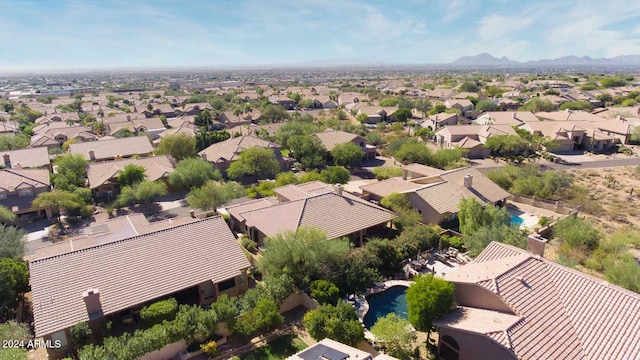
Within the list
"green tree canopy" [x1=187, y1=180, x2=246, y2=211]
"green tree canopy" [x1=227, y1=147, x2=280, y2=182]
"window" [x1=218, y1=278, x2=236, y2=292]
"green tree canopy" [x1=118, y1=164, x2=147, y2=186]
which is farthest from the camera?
"green tree canopy" [x1=227, y1=147, x2=280, y2=182]

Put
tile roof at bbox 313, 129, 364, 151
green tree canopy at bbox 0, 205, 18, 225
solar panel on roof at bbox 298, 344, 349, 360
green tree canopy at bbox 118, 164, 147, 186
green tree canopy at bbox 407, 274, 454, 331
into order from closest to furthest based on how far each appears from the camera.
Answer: solar panel on roof at bbox 298, 344, 349, 360 < green tree canopy at bbox 407, 274, 454, 331 < green tree canopy at bbox 0, 205, 18, 225 < green tree canopy at bbox 118, 164, 147, 186 < tile roof at bbox 313, 129, 364, 151

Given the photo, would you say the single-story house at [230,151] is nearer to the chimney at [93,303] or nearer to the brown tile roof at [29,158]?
the brown tile roof at [29,158]

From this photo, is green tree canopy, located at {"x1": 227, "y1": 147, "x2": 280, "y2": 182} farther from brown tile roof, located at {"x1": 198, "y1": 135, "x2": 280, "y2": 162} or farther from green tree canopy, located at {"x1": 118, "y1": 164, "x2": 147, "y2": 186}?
green tree canopy, located at {"x1": 118, "y1": 164, "x2": 147, "y2": 186}

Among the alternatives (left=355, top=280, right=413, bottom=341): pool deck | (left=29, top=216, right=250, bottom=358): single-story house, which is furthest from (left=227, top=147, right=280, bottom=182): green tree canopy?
(left=355, top=280, right=413, bottom=341): pool deck

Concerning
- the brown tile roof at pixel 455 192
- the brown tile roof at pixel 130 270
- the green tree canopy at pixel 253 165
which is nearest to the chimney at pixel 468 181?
the brown tile roof at pixel 455 192

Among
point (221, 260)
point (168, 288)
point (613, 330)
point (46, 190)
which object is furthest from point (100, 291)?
A: point (46, 190)

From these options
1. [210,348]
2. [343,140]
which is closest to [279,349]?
[210,348]

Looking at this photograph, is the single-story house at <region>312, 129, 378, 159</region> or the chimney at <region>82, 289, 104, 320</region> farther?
the single-story house at <region>312, 129, 378, 159</region>
